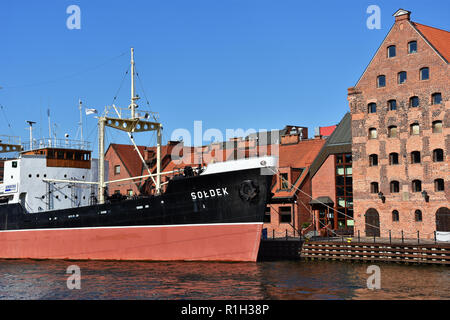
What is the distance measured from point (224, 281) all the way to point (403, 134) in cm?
2338

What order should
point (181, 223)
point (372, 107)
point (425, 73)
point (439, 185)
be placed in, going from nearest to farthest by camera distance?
1. point (181, 223)
2. point (439, 185)
3. point (425, 73)
4. point (372, 107)

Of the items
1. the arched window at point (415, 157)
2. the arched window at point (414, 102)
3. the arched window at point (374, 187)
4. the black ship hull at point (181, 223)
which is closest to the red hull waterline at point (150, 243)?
the black ship hull at point (181, 223)

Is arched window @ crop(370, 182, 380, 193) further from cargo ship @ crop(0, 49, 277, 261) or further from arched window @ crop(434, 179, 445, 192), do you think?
cargo ship @ crop(0, 49, 277, 261)

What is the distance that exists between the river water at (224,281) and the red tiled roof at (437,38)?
1892 cm

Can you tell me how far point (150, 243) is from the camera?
115ft

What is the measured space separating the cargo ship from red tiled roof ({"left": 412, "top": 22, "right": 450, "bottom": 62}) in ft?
59.8

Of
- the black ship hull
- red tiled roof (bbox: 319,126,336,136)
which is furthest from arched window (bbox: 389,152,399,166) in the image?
red tiled roof (bbox: 319,126,336,136)

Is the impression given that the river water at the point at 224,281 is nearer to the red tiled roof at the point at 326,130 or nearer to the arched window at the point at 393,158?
the arched window at the point at 393,158

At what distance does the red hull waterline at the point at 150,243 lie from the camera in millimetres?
32969

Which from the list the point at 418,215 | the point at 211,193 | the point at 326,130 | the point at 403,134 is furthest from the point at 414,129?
the point at 326,130

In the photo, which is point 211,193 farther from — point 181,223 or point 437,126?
point 437,126

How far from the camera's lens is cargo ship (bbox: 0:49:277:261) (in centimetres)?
3325
